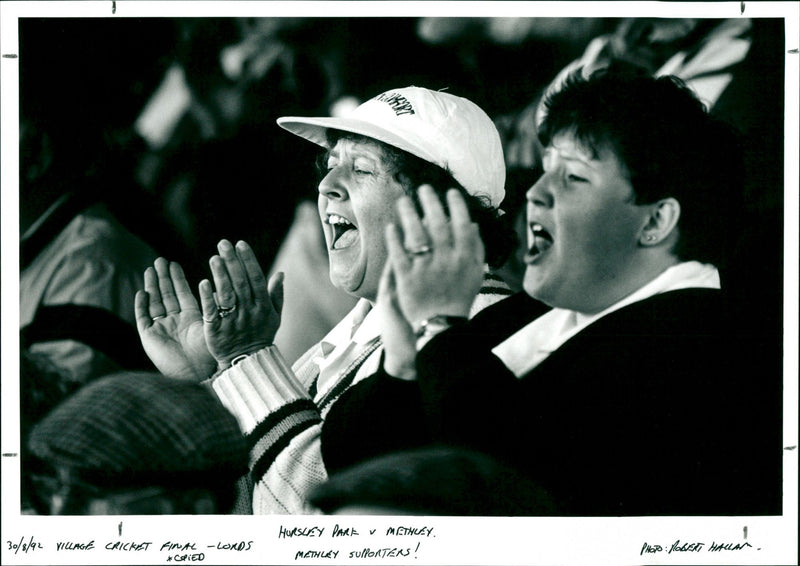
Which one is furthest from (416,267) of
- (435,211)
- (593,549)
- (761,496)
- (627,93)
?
(761,496)

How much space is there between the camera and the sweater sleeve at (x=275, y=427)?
3.74 m

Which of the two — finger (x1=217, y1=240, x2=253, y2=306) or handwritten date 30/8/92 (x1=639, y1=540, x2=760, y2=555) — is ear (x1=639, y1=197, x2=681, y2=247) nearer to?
handwritten date 30/8/92 (x1=639, y1=540, x2=760, y2=555)

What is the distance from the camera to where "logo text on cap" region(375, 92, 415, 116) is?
12.3 ft

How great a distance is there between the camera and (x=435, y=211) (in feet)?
12.2

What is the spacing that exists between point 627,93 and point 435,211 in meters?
0.87

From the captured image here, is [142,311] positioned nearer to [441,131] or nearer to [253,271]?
A: [253,271]

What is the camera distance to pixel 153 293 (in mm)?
3908

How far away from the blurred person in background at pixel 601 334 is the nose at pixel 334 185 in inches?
11.4

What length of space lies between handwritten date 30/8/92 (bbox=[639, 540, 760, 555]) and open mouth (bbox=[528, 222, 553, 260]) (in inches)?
47.9

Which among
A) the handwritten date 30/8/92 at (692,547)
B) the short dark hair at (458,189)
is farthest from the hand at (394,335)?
the handwritten date 30/8/92 at (692,547)

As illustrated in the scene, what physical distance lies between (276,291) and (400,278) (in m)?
0.53

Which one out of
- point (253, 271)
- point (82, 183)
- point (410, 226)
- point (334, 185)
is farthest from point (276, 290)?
point (82, 183)

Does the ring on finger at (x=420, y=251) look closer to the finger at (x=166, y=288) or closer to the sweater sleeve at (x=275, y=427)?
the sweater sleeve at (x=275, y=427)

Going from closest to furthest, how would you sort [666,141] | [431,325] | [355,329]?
1. [431,325]
2. [666,141]
3. [355,329]
